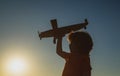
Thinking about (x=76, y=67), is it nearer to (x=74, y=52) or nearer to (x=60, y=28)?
(x=74, y=52)

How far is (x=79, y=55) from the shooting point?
6.50 m

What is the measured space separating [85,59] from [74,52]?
0.35m

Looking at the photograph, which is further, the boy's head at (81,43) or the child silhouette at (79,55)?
the boy's head at (81,43)

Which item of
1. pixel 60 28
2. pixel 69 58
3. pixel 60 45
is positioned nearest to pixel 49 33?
pixel 60 28

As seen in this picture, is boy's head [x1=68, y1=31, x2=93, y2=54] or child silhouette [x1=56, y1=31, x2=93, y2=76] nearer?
child silhouette [x1=56, y1=31, x2=93, y2=76]

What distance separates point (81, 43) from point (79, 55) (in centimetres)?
32

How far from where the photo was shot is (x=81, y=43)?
6.49 meters

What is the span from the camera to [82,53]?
6.51 m

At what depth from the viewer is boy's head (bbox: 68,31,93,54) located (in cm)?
649

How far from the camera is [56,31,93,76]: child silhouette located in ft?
20.8

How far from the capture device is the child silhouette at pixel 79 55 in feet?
20.8

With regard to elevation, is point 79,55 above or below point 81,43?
below

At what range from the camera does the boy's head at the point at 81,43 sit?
6492mm

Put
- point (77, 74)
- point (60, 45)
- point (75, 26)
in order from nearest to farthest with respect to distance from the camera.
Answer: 1. point (77, 74)
2. point (60, 45)
3. point (75, 26)
